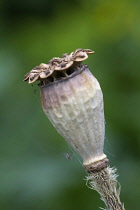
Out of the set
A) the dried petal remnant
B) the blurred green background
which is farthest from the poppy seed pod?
the blurred green background

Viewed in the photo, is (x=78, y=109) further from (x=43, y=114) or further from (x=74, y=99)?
(x=43, y=114)

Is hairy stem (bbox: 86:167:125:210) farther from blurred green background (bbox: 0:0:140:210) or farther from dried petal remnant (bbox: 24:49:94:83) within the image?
blurred green background (bbox: 0:0:140:210)

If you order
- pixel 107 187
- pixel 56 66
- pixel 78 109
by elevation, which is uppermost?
pixel 56 66

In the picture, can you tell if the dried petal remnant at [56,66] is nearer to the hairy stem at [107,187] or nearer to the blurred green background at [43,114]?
the hairy stem at [107,187]

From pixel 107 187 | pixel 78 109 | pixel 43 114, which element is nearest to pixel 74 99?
pixel 78 109

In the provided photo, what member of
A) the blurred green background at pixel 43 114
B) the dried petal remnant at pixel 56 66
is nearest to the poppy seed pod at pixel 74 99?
the dried petal remnant at pixel 56 66

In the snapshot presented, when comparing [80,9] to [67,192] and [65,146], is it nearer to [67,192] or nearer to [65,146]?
[65,146]
